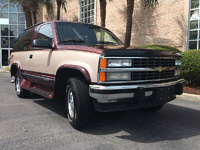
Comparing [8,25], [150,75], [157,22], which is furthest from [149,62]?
[8,25]

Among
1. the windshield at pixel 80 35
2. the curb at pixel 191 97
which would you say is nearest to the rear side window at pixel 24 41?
the windshield at pixel 80 35

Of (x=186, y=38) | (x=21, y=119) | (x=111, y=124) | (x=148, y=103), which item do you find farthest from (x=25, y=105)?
(x=186, y=38)

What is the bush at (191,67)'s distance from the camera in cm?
785

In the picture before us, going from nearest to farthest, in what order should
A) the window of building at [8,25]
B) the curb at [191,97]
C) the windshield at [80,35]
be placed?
the windshield at [80,35] → the curb at [191,97] → the window of building at [8,25]

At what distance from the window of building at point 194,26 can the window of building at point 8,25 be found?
2101cm

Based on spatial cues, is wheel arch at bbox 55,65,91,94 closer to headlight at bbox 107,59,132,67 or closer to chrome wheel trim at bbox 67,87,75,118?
chrome wheel trim at bbox 67,87,75,118

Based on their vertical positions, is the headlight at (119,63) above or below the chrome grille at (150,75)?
above

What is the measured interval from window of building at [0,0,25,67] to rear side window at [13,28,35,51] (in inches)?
867

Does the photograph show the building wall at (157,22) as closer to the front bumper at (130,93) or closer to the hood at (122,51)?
the hood at (122,51)

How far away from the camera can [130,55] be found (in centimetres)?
330

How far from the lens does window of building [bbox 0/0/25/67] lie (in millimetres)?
26500

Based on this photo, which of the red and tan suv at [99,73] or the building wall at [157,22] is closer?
the red and tan suv at [99,73]

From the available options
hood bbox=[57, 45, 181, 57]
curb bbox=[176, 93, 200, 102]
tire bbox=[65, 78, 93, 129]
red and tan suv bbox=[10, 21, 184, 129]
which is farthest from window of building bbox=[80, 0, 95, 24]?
tire bbox=[65, 78, 93, 129]

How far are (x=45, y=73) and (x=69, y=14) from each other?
62.3 feet
